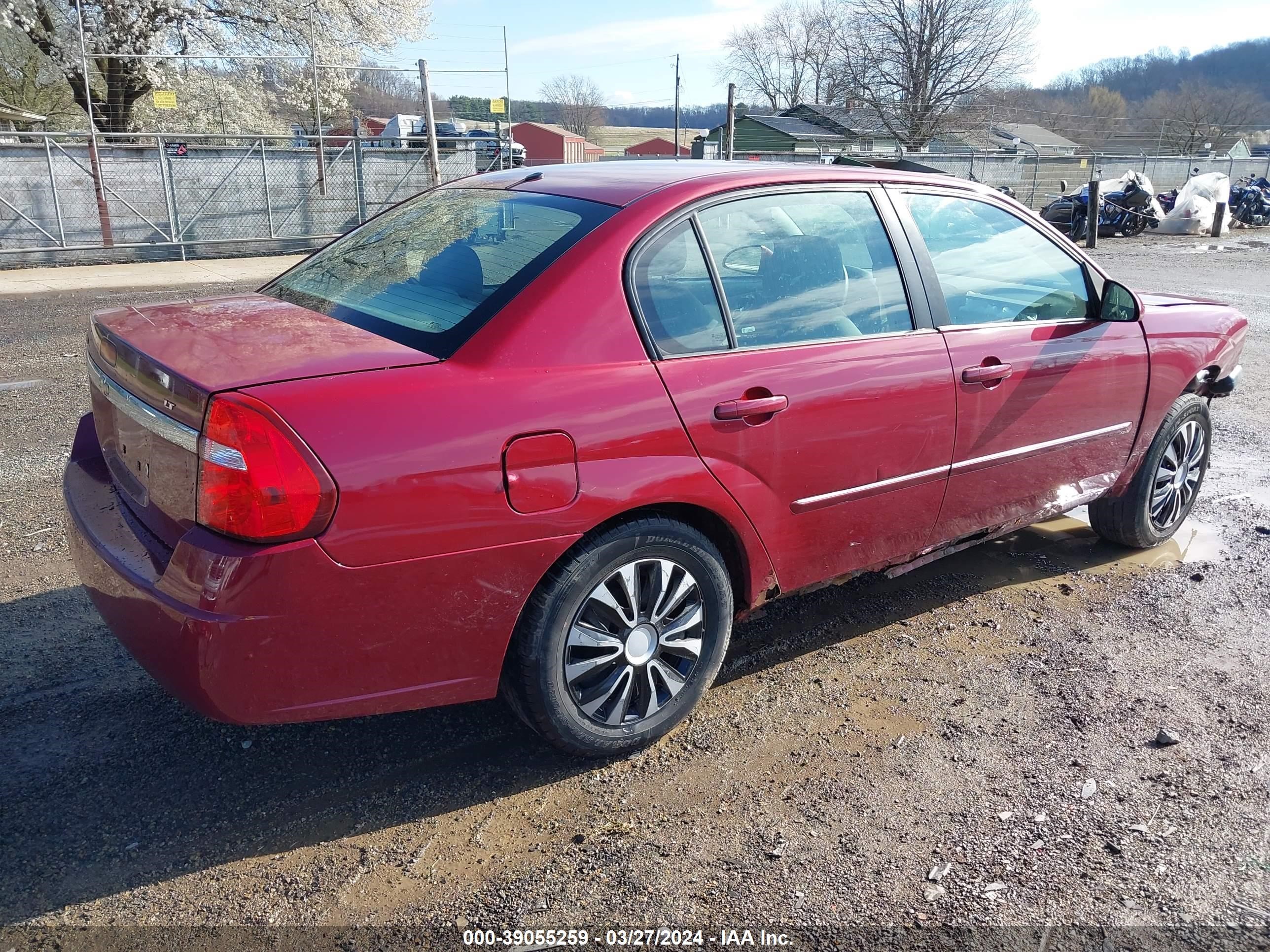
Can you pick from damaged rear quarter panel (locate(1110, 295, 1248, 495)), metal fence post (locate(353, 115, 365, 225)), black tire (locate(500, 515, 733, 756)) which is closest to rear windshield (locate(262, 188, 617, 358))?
black tire (locate(500, 515, 733, 756))

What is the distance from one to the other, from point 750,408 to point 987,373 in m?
1.13

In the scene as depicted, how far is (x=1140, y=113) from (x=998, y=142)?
47829 mm

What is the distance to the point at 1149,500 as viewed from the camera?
14.7 feet

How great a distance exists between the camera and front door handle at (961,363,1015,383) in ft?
11.3

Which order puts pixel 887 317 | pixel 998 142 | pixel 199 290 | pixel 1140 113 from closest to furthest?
pixel 887 317 < pixel 199 290 < pixel 998 142 < pixel 1140 113

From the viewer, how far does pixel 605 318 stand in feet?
8.85

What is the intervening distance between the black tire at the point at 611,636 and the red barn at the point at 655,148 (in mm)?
61215

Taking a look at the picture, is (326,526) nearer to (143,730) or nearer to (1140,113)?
(143,730)

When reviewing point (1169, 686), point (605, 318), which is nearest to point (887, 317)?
point (605, 318)

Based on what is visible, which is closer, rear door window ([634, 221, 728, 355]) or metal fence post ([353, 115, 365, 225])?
rear door window ([634, 221, 728, 355])

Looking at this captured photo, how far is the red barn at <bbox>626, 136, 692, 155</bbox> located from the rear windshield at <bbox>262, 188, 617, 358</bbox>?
60.4 m

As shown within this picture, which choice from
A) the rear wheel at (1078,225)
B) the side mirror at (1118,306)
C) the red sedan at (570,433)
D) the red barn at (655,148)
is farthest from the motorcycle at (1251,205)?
the red barn at (655,148)

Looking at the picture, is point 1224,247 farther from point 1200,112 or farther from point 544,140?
point 1200,112

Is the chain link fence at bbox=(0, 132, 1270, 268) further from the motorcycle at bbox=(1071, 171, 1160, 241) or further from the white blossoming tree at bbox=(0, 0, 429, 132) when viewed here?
the motorcycle at bbox=(1071, 171, 1160, 241)
